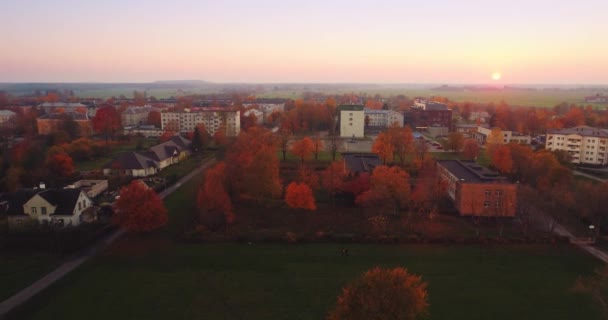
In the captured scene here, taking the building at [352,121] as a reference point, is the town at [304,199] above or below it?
below

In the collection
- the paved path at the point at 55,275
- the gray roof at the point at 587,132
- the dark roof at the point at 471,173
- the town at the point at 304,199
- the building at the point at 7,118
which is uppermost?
the gray roof at the point at 587,132

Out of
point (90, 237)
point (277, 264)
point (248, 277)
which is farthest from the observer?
point (90, 237)

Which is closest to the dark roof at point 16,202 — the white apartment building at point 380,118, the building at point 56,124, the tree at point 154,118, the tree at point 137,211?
the tree at point 137,211

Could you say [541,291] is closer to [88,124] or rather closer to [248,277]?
[248,277]

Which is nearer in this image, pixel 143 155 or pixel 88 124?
pixel 143 155

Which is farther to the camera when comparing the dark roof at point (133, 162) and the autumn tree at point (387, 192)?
the dark roof at point (133, 162)

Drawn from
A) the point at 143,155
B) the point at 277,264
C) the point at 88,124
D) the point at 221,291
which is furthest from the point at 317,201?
the point at 88,124

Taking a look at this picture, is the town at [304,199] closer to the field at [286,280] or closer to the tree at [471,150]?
the tree at [471,150]
